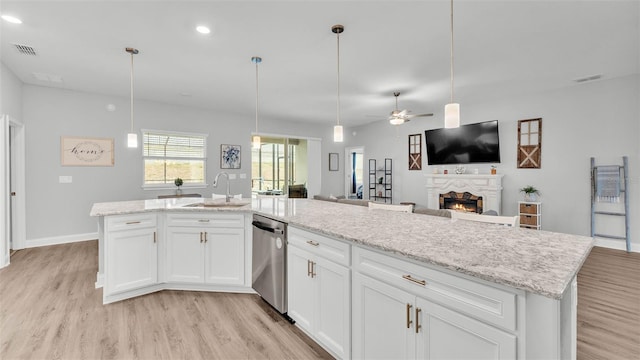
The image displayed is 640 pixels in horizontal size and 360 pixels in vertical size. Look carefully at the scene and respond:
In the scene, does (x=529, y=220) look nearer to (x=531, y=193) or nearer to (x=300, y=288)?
(x=531, y=193)

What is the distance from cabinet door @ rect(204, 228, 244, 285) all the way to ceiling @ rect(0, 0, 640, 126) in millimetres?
2050

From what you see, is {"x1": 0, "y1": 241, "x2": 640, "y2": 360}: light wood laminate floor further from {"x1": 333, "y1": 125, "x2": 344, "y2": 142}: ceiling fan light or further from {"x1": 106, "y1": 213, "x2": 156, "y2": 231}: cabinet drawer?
{"x1": 333, "y1": 125, "x2": 344, "y2": 142}: ceiling fan light

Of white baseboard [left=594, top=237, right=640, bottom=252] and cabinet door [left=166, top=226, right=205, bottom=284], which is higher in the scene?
cabinet door [left=166, top=226, right=205, bottom=284]

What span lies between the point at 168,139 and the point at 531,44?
6195mm

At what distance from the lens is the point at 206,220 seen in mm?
2836

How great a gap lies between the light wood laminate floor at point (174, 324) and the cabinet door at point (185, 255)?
0.19 metres

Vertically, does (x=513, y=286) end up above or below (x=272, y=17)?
below

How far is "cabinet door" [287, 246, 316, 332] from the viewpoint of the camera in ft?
6.72

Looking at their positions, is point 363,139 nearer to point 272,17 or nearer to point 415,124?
point 415,124

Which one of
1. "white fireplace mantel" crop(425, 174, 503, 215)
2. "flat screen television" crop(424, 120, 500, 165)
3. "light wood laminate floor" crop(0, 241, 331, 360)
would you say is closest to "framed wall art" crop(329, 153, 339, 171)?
"flat screen television" crop(424, 120, 500, 165)

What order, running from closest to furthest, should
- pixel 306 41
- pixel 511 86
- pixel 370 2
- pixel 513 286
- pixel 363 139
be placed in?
1. pixel 513 286
2. pixel 370 2
3. pixel 306 41
4. pixel 511 86
5. pixel 363 139

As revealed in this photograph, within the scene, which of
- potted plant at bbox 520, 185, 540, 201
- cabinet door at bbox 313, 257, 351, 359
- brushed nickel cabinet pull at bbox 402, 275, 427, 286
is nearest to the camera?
brushed nickel cabinet pull at bbox 402, 275, 427, 286

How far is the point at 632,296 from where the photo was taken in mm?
2844

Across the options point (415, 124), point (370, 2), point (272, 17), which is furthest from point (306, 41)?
point (415, 124)
